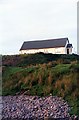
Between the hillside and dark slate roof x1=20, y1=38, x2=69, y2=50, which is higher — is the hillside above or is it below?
above

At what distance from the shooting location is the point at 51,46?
153 feet

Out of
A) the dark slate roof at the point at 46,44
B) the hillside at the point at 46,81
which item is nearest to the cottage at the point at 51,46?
the dark slate roof at the point at 46,44

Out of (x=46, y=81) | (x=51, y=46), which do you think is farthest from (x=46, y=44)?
(x=46, y=81)

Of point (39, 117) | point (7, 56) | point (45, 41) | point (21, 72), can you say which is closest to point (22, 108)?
point (39, 117)

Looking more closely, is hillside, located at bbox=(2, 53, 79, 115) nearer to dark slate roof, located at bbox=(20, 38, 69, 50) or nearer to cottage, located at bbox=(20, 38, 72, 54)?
cottage, located at bbox=(20, 38, 72, 54)

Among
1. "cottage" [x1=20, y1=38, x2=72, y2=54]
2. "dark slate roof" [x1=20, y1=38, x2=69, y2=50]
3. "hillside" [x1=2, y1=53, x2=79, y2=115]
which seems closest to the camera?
"hillside" [x1=2, y1=53, x2=79, y2=115]

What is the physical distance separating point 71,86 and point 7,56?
621 inches

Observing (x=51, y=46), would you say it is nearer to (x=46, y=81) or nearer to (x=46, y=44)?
(x=46, y=44)

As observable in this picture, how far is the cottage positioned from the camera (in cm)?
4588

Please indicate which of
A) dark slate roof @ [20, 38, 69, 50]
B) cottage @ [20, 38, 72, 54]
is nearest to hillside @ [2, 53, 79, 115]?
cottage @ [20, 38, 72, 54]

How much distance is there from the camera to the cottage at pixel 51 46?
4588cm

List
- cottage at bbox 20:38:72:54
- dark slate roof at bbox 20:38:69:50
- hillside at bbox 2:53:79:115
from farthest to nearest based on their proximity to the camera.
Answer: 1. dark slate roof at bbox 20:38:69:50
2. cottage at bbox 20:38:72:54
3. hillside at bbox 2:53:79:115

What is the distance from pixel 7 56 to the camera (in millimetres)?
32719

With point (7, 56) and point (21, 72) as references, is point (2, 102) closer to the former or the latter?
point (21, 72)
